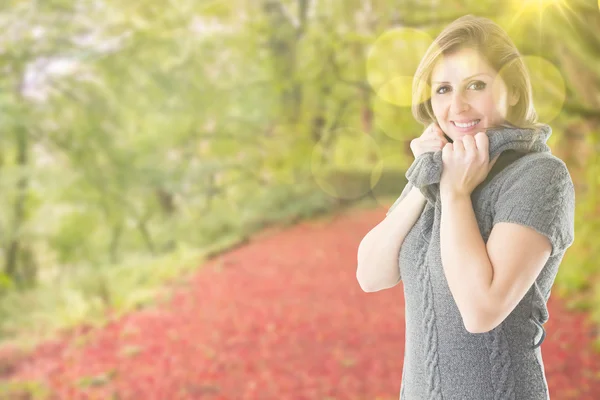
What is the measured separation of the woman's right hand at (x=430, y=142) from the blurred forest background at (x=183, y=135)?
243 centimetres

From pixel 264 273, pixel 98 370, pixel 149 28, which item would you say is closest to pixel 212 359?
pixel 98 370

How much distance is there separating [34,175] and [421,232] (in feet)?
13.4

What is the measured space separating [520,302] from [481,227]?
0.33 ft

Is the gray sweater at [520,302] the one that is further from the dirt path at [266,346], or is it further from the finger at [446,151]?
the dirt path at [266,346]

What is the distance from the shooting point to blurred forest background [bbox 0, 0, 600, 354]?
3.52 m

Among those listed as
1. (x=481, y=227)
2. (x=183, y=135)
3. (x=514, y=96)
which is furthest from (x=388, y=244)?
(x=183, y=135)

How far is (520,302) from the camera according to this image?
1.99 feet

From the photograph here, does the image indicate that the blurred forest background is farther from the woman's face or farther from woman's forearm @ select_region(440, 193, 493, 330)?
woman's forearm @ select_region(440, 193, 493, 330)

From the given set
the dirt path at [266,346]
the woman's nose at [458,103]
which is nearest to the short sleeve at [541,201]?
the woman's nose at [458,103]

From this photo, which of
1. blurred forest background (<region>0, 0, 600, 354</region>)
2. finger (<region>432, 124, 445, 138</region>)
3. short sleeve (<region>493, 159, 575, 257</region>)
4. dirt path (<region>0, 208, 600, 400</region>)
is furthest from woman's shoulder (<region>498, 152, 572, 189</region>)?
blurred forest background (<region>0, 0, 600, 354</region>)

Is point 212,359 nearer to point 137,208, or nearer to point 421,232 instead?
point 137,208

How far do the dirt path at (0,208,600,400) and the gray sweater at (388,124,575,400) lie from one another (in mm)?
2002

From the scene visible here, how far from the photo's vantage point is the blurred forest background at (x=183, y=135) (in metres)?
3.52

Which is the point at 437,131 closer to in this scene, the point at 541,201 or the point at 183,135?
the point at 541,201
